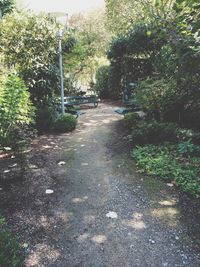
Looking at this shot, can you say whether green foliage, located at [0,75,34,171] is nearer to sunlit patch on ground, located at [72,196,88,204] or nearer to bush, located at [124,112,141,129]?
sunlit patch on ground, located at [72,196,88,204]

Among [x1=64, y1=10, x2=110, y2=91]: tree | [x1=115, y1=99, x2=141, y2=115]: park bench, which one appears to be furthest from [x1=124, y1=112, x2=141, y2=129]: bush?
[x1=64, y1=10, x2=110, y2=91]: tree

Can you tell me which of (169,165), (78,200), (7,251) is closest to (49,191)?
(78,200)

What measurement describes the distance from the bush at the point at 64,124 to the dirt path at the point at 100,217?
284cm

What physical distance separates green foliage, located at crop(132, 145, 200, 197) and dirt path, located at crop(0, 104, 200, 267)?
266mm

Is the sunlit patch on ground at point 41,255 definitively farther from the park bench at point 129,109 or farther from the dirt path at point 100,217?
the park bench at point 129,109

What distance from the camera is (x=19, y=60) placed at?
923cm

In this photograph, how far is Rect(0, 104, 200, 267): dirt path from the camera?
342 cm

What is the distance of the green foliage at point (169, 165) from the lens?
5.30 meters

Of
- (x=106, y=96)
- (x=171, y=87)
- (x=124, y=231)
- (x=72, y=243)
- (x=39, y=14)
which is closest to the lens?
(x=72, y=243)

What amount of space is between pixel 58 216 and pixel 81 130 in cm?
579

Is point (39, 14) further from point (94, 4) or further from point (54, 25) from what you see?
point (94, 4)

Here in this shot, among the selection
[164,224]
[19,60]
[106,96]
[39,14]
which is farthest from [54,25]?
[106,96]

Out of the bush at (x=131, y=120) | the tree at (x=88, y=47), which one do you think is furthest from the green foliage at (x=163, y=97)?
the tree at (x=88, y=47)

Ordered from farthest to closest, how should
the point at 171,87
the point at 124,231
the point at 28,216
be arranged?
the point at 171,87, the point at 28,216, the point at 124,231
